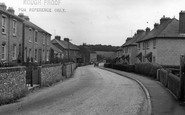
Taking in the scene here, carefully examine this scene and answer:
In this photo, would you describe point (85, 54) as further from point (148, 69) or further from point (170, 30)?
point (148, 69)

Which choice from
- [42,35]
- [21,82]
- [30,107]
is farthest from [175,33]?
[30,107]

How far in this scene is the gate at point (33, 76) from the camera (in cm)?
1877

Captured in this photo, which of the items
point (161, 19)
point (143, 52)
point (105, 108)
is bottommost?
point (105, 108)

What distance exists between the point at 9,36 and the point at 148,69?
16002mm

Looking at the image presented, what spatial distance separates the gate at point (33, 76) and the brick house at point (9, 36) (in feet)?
27.5

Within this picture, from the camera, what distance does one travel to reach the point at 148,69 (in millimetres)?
30875

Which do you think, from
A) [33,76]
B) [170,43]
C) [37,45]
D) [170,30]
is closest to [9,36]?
[33,76]

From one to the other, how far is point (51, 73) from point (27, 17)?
21619 mm

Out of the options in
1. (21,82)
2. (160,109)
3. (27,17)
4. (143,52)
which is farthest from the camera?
(143,52)

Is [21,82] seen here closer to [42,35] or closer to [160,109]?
[160,109]

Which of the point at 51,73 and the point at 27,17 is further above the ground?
the point at 27,17

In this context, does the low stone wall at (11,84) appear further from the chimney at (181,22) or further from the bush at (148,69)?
the chimney at (181,22)

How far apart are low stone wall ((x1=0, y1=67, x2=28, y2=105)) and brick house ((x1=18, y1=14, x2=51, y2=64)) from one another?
57.5ft

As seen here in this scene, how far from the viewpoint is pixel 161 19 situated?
4509 centimetres
